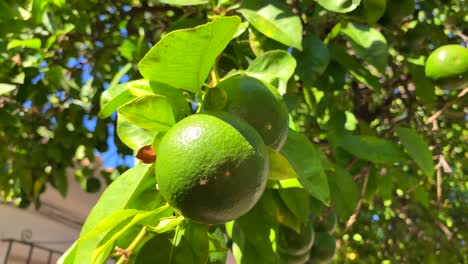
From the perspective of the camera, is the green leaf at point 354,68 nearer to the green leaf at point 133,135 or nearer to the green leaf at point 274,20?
the green leaf at point 274,20

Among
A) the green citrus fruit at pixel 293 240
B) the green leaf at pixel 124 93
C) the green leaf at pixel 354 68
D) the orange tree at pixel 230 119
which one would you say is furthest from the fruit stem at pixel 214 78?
the green leaf at pixel 354 68

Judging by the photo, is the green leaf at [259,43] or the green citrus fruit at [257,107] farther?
the green leaf at [259,43]

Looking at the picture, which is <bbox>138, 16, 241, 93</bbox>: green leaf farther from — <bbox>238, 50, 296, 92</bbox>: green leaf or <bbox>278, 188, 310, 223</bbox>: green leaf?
<bbox>278, 188, 310, 223</bbox>: green leaf

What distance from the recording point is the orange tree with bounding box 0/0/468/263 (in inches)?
28.4

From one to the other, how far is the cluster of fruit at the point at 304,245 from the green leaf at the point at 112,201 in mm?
352

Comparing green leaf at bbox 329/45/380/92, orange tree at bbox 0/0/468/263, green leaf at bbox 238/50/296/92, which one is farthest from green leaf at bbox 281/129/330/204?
green leaf at bbox 329/45/380/92

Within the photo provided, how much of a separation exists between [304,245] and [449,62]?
64cm

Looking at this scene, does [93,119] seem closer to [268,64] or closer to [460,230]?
[268,64]

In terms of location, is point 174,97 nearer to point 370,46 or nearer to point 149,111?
point 149,111

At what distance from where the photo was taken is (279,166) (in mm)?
792

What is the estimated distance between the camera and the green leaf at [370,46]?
4.37 feet

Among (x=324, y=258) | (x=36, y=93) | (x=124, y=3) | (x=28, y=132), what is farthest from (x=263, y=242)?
(x=28, y=132)

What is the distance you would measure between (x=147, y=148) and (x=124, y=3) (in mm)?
1631

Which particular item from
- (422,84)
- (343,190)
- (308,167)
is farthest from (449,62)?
(308,167)
